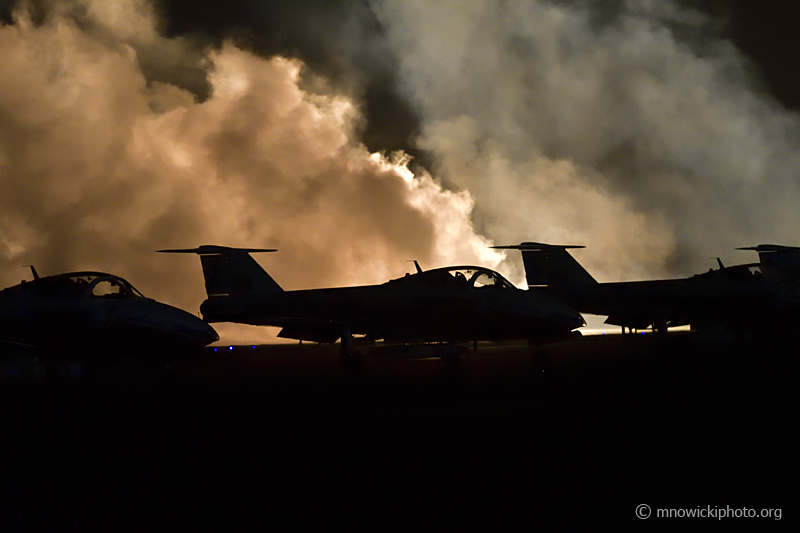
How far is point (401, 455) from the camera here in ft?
24.2

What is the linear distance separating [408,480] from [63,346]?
11151 millimetres

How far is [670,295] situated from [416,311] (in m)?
11.2

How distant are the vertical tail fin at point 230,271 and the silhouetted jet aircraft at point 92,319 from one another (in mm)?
9986

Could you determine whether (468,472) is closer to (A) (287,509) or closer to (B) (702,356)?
(A) (287,509)

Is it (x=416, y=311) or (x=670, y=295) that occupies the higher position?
(x=670, y=295)

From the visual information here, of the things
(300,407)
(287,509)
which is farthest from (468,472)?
(300,407)

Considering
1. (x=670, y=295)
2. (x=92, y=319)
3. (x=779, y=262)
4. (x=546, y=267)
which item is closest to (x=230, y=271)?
(x=92, y=319)

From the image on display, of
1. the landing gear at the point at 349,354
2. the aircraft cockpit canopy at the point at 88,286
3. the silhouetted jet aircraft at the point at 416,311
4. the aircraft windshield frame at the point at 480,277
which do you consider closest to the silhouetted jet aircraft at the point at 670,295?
the silhouetted jet aircraft at the point at 416,311

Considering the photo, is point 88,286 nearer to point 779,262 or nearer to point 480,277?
point 480,277

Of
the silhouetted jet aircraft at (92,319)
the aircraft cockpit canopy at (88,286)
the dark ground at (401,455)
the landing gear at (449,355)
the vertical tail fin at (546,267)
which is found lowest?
the dark ground at (401,455)

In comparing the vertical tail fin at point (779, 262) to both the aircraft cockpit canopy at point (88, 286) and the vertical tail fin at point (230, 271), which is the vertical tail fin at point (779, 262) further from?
the aircraft cockpit canopy at point (88, 286)

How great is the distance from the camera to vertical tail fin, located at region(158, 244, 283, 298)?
25.8m

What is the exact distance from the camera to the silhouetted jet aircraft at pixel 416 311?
688 inches

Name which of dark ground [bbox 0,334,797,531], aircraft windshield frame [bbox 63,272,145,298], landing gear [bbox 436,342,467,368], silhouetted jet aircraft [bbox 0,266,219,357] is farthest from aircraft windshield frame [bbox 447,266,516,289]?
aircraft windshield frame [bbox 63,272,145,298]
